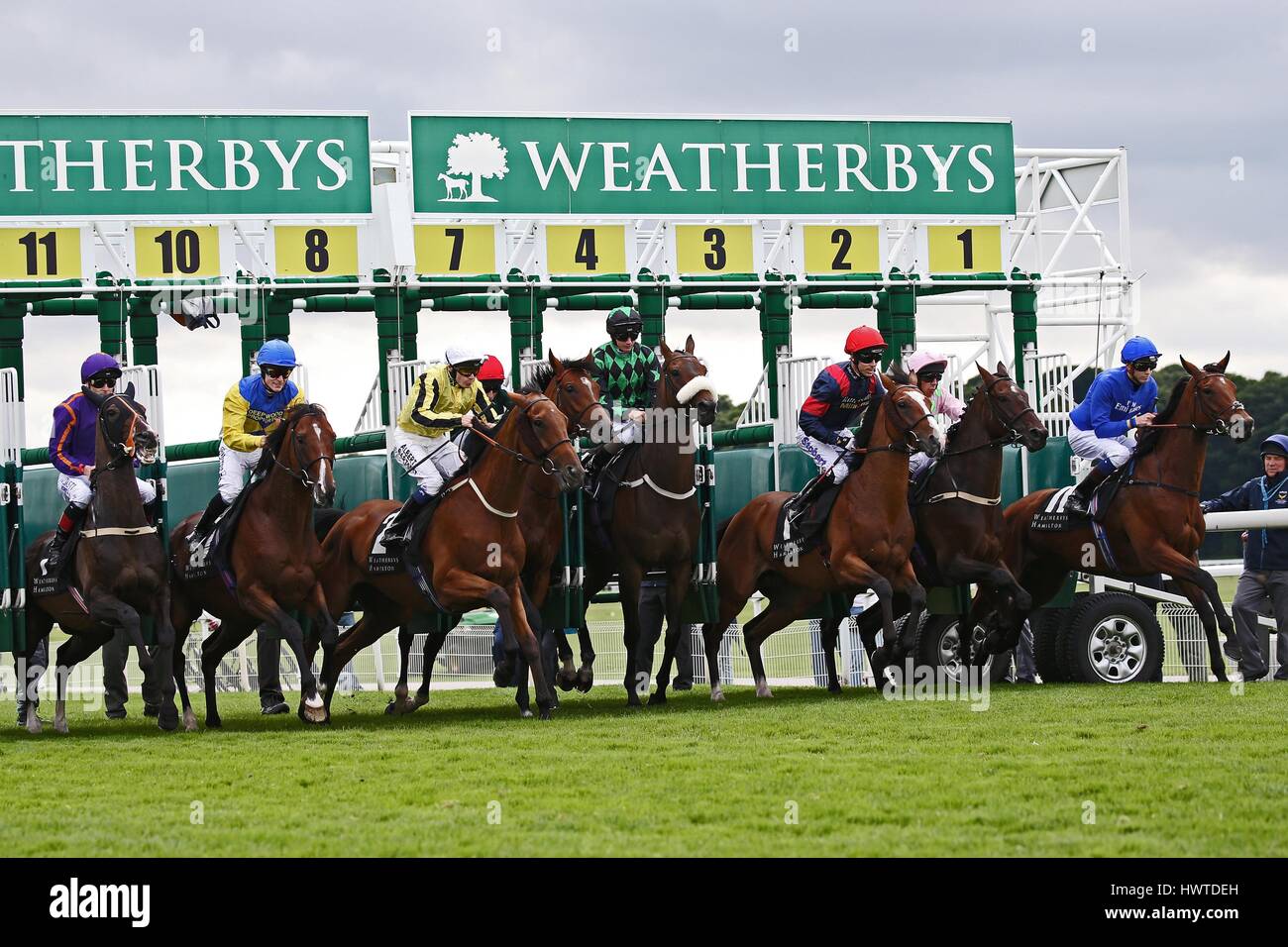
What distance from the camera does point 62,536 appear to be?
10758 millimetres

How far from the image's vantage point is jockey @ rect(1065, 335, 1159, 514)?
1204 centimetres

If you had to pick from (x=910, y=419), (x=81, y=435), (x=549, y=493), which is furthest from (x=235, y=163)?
(x=910, y=419)

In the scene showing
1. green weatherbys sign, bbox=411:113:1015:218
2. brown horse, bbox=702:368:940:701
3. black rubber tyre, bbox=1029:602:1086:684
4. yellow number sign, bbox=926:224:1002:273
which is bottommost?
black rubber tyre, bbox=1029:602:1086:684

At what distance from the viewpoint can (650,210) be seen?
1430 centimetres

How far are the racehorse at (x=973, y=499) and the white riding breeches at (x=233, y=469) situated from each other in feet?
13.1

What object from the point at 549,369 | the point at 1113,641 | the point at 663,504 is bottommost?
the point at 1113,641

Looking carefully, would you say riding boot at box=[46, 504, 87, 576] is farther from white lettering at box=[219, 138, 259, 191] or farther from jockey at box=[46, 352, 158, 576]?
white lettering at box=[219, 138, 259, 191]

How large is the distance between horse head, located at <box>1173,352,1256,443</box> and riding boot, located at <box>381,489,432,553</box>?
4599 mm

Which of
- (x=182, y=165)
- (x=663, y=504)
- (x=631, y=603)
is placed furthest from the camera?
(x=182, y=165)

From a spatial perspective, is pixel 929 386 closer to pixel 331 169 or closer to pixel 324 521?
pixel 324 521

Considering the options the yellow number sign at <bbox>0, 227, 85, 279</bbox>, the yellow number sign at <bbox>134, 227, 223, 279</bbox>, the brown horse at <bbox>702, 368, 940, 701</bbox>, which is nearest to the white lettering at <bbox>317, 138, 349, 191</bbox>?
the yellow number sign at <bbox>134, 227, 223, 279</bbox>

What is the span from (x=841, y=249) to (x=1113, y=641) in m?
3.85

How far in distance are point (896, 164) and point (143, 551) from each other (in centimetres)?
684

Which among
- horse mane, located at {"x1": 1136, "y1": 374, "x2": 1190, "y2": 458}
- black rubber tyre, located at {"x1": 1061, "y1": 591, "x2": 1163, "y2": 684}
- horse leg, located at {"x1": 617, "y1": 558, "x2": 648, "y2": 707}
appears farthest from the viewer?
black rubber tyre, located at {"x1": 1061, "y1": 591, "x2": 1163, "y2": 684}
